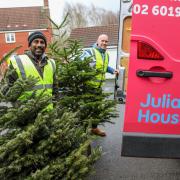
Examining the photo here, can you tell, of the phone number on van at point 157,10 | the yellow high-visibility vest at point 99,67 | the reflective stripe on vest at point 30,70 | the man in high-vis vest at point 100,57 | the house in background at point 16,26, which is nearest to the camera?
the phone number on van at point 157,10

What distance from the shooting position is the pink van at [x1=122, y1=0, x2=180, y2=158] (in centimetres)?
301

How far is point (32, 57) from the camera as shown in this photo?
415 centimetres

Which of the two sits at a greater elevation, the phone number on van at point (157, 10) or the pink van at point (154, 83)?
the phone number on van at point (157, 10)

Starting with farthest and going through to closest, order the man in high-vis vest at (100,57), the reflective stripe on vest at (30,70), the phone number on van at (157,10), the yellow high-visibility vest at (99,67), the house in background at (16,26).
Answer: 1. the house in background at (16,26)
2. the man in high-vis vest at (100,57)
3. the yellow high-visibility vest at (99,67)
4. the reflective stripe on vest at (30,70)
5. the phone number on van at (157,10)

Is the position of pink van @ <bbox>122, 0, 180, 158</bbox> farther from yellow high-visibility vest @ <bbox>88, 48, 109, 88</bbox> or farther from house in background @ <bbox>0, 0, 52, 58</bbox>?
house in background @ <bbox>0, 0, 52, 58</bbox>

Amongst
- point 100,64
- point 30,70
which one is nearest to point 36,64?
point 30,70

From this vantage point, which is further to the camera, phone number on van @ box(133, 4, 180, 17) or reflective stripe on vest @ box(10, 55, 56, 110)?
reflective stripe on vest @ box(10, 55, 56, 110)

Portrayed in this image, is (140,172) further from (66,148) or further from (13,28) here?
(13,28)

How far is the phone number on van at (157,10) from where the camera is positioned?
2982 mm

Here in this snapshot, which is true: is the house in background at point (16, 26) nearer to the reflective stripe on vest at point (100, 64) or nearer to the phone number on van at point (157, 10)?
the reflective stripe on vest at point (100, 64)

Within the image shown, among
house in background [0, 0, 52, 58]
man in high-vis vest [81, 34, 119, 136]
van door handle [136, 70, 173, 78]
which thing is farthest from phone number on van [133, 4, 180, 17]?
house in background [0, 0, 52, 58]

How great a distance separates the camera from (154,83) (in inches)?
123

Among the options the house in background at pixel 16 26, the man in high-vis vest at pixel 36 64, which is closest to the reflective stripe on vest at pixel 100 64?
the man in high-vis vest at pixel 36 64

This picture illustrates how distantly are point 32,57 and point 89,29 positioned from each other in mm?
34204
